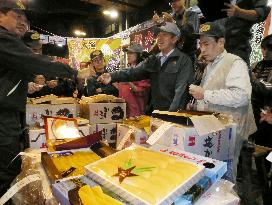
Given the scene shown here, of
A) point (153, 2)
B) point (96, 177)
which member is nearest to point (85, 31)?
point (153, 2)

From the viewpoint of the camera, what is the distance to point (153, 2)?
1130cm

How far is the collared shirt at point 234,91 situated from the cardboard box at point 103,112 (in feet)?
6.70

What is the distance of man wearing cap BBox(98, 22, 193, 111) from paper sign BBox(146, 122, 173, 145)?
1211 millimetres

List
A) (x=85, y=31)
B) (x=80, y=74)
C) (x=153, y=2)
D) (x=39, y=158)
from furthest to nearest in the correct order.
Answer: (x=85, y=31) → (x=153, y=2) → (x=80, y=74) → (x=39, y=158)

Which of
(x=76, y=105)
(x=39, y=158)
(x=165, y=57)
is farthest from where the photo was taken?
(x=76, y=105)

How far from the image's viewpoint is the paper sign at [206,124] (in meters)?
2.20

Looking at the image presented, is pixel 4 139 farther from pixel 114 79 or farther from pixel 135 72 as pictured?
pixel 135 72

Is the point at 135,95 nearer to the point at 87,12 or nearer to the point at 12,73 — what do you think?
the point at 12,73

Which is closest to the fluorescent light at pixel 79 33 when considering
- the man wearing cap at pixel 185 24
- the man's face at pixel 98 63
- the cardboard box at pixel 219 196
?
the man's face at pixel 98 63

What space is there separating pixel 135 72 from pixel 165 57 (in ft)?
1.94

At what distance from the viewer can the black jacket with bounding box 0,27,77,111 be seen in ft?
8.89

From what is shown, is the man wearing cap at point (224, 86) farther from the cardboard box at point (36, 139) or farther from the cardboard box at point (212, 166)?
the cardboard box at point (36, 139)

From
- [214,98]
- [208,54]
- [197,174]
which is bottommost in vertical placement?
[197,174]

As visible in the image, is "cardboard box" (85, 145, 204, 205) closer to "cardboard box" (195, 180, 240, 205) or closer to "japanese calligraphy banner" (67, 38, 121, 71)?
"cardboard box" (195, 180, 240, 205)
